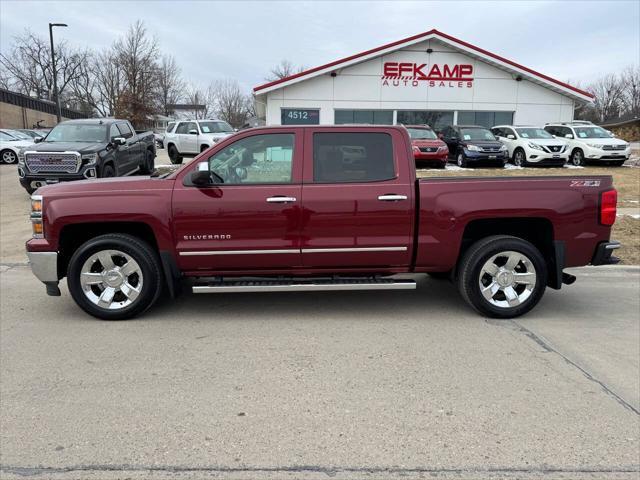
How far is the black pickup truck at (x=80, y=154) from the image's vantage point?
1163 cm

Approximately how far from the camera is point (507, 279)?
5090mm

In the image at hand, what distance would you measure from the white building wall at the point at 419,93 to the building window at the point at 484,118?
263 mm

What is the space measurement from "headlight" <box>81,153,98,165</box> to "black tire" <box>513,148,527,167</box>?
50.9ft

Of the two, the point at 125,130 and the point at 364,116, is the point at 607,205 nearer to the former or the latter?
the point at 125,130

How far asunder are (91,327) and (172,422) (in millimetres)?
2113

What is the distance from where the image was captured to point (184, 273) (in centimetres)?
512

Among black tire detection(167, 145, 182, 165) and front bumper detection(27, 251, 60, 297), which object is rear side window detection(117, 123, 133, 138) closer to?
black tire detection(167, 145, 182, 165)

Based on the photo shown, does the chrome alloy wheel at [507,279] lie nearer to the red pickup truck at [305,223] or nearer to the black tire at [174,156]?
the red pickup truck at [305,223]

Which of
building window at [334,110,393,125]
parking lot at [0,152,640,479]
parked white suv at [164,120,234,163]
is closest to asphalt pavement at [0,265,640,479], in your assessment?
parking lot at [0,152,640,479]

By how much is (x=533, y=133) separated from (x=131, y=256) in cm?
1980

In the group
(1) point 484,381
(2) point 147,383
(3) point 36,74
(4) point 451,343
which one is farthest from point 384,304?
(3) point 36,74

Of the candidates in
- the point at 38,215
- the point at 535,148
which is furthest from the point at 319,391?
the point at 535,148

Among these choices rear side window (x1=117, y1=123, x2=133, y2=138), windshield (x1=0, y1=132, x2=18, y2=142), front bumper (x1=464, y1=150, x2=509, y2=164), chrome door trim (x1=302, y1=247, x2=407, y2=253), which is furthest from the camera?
windshield (x1=0, y1=132, x2=18, y2=142)

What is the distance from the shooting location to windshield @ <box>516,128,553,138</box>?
20.9m
